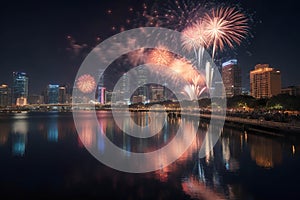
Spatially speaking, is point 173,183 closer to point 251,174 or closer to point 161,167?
point 161,167

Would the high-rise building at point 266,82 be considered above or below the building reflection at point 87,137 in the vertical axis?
above

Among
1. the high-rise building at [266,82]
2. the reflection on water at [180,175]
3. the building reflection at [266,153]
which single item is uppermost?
the high-rise building at [266,82]

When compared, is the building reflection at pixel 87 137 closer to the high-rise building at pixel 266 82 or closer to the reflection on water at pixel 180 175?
the reflection on water at pixel 180 175

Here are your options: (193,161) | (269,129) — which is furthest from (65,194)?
(269,129)

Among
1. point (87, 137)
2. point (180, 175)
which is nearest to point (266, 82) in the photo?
point (87, 137)

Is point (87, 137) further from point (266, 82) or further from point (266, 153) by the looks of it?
point (266, 82)

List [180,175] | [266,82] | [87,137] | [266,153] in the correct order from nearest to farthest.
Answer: [180,175]
[266,153]
[87,137]
[266,82]

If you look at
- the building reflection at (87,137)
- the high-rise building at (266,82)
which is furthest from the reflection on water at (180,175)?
the high-rise building at (266,82)
